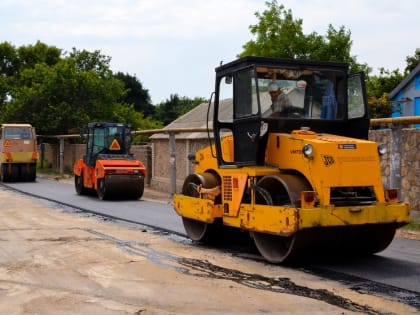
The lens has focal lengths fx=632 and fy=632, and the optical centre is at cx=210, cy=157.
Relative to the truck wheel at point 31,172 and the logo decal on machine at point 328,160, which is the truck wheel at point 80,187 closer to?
the truck wheel at point 31,172

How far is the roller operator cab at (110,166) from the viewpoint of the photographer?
1847cm

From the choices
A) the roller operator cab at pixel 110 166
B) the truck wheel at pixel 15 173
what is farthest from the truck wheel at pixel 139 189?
the truck wheel at pixel 15 173

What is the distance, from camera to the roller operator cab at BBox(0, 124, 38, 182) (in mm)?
28281

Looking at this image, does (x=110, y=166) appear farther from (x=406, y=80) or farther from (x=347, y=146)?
(x=406, y=80)

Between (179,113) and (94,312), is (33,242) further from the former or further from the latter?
(179,113)

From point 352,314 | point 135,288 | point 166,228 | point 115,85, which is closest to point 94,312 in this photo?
point 135,288

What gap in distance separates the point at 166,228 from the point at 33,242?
2640 millimetres

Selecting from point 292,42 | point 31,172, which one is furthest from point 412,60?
point 31,172

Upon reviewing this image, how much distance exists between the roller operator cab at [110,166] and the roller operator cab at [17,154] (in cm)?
834

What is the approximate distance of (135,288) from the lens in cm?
684

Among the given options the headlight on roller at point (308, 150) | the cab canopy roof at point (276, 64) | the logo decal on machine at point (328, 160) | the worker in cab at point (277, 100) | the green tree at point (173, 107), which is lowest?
the logo decal on machine at point (328, 160)

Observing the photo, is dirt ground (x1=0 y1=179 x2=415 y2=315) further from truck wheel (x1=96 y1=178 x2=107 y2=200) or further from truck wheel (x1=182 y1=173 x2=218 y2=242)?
truck wheel (x1=96 y1=178 x2=107 y2=200)

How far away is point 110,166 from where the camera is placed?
18672 mm

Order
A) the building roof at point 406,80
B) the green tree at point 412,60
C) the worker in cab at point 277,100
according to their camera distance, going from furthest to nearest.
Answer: the green tree at point 412,60 < the building roof at point 406,80 < the worker in cab at point 277,100
